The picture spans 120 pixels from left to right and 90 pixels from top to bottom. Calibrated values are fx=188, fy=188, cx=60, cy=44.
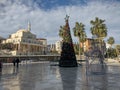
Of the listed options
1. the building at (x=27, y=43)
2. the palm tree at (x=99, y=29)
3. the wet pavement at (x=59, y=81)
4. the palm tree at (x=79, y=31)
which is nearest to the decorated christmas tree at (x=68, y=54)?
the wet pavement at (x=59, y=81)

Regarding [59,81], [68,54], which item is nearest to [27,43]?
[68,54]

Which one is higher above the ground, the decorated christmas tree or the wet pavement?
the decorated christmas tree

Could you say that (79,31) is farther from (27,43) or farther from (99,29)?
(27,43)

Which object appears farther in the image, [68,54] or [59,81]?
[68,54]

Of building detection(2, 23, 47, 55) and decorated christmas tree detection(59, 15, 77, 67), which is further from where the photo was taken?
building detection(2, 23, 47, 55)

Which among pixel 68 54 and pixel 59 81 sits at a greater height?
pixel 68 54

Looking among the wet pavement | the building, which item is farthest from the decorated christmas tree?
the building

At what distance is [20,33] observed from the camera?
105m

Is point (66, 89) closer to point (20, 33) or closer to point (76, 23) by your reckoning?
point (76, 23)

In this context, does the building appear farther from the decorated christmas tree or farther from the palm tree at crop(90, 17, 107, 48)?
the decorated christmas tree

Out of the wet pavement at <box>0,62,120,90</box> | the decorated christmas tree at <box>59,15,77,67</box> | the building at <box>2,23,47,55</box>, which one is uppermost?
the building at <box>2,23,47,55</box>

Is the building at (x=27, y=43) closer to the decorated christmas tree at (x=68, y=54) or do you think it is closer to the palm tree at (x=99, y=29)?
the palm tree at (x=99, y=29)

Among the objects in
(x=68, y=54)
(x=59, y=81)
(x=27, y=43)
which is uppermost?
(x=27, y=43)

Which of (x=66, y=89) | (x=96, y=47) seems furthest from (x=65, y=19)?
(x=66, y=89)
